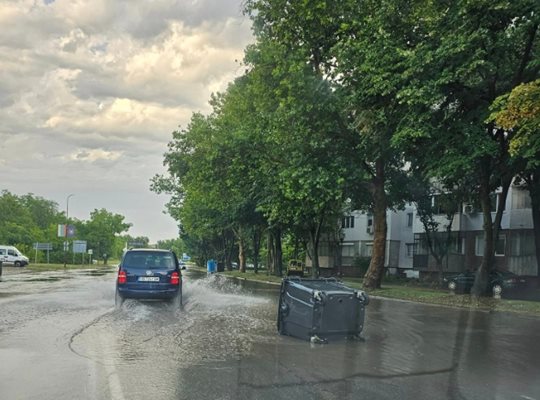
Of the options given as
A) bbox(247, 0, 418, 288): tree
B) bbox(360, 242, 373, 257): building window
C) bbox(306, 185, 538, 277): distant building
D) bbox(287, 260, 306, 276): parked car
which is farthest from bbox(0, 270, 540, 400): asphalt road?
bbox(360, 242, 373, 257): building window

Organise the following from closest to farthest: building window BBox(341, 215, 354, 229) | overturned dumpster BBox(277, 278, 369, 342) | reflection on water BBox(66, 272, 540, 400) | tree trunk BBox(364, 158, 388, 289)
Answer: reflection on water BBox(66, 272, 540, 400), overturned dumpster BBox(277, 278, 369, 342), tree trunk BBox(364, 158, 388, 289), building window BBox(341, 215, 354, 229)

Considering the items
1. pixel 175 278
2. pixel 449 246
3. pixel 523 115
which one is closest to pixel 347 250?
pixel 449 246

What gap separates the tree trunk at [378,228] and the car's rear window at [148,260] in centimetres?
1447

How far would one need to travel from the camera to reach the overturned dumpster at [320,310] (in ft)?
33.1

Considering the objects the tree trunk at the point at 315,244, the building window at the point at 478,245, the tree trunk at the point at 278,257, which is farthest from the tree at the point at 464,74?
the tree trunk at the point at 278,257

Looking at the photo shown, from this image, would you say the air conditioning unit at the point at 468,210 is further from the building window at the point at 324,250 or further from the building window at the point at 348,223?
the building window at the point at 324,250

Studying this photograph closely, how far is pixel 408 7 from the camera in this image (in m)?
22.5

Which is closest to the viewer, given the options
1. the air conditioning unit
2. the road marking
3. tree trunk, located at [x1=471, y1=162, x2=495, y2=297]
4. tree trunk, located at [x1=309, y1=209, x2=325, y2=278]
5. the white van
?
the road marking

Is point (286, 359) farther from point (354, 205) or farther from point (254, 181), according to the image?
point (354, 205)

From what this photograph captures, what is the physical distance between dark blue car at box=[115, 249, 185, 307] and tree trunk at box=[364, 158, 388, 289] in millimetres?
14464

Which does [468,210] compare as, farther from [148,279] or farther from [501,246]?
[148,279]

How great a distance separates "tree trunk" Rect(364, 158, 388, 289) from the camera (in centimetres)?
2806

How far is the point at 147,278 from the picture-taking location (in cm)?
1529

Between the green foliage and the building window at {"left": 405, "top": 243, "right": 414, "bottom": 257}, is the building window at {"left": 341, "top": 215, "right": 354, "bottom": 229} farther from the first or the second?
the green foliage
